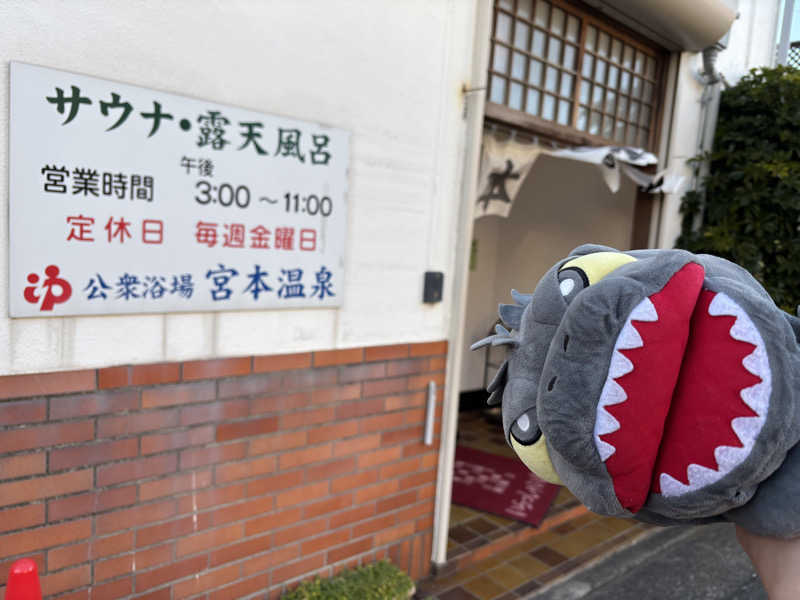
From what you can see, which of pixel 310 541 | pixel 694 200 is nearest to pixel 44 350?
pixel 310 541

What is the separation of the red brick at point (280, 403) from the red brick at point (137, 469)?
0.42 metres

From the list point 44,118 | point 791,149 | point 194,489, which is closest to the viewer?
point 44,118

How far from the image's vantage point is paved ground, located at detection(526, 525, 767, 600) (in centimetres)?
389

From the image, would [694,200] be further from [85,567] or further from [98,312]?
[85,567]

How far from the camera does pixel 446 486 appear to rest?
12.2 feet

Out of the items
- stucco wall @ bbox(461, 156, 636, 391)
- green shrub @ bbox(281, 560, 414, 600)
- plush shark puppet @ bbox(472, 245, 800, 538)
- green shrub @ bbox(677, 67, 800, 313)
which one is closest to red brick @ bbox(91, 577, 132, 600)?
Answer: green shrub @ bbox(281, 560, 414, 600)

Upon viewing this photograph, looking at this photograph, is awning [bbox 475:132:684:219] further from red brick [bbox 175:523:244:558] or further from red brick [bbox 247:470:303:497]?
red brick [bbox 175:523:244:558]

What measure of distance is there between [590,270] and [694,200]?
15.1ft

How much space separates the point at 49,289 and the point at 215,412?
2.88 ft

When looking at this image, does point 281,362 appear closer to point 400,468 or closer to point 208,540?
point 208,540

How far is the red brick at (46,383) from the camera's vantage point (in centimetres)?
216

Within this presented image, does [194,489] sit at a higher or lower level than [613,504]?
lower

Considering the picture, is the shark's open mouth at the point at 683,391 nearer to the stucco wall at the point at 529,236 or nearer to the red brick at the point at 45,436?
the red brick at the point at 45,436

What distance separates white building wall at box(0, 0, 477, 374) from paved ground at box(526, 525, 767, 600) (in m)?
2.01
